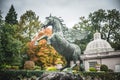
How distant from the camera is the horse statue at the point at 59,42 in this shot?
1122 cm

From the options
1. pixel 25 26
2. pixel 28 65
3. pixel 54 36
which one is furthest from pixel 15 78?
pixel 25 26

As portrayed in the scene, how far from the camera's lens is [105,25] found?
28344 mm

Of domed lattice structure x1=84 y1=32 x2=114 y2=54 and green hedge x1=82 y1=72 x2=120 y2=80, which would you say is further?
domed lattice structure x1=84 y1=32 x2=114 y2=54

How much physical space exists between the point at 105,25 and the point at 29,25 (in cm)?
976

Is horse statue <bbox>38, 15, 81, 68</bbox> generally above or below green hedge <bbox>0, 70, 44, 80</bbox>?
above

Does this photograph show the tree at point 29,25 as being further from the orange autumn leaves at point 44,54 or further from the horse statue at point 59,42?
the horse statue at point 59,42

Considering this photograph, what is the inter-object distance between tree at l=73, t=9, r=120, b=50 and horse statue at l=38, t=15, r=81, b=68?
51.7ft

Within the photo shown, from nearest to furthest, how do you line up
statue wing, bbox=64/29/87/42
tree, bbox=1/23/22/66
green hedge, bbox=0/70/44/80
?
statue wing, bbox=64/29/87/42, green hedge, bbox=0/70/44/80, tree, bbox=1/23/22/66

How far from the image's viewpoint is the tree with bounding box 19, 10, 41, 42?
2500cm

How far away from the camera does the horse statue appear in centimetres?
1122

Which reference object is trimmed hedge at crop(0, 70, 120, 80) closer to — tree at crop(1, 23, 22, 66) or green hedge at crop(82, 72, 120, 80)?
green hedge at crop(82, 72, 120, 80)

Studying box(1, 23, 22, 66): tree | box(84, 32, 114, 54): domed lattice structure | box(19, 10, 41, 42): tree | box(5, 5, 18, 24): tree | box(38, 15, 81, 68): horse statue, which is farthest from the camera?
box(5, 5, 18, 24): tree

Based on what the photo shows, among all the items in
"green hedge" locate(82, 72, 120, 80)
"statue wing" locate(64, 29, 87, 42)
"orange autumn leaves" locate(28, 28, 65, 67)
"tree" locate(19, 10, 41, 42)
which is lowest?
"green hedge" locate(82, 72, 120, 80)

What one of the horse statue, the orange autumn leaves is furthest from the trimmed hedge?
the orange autumn leaves
